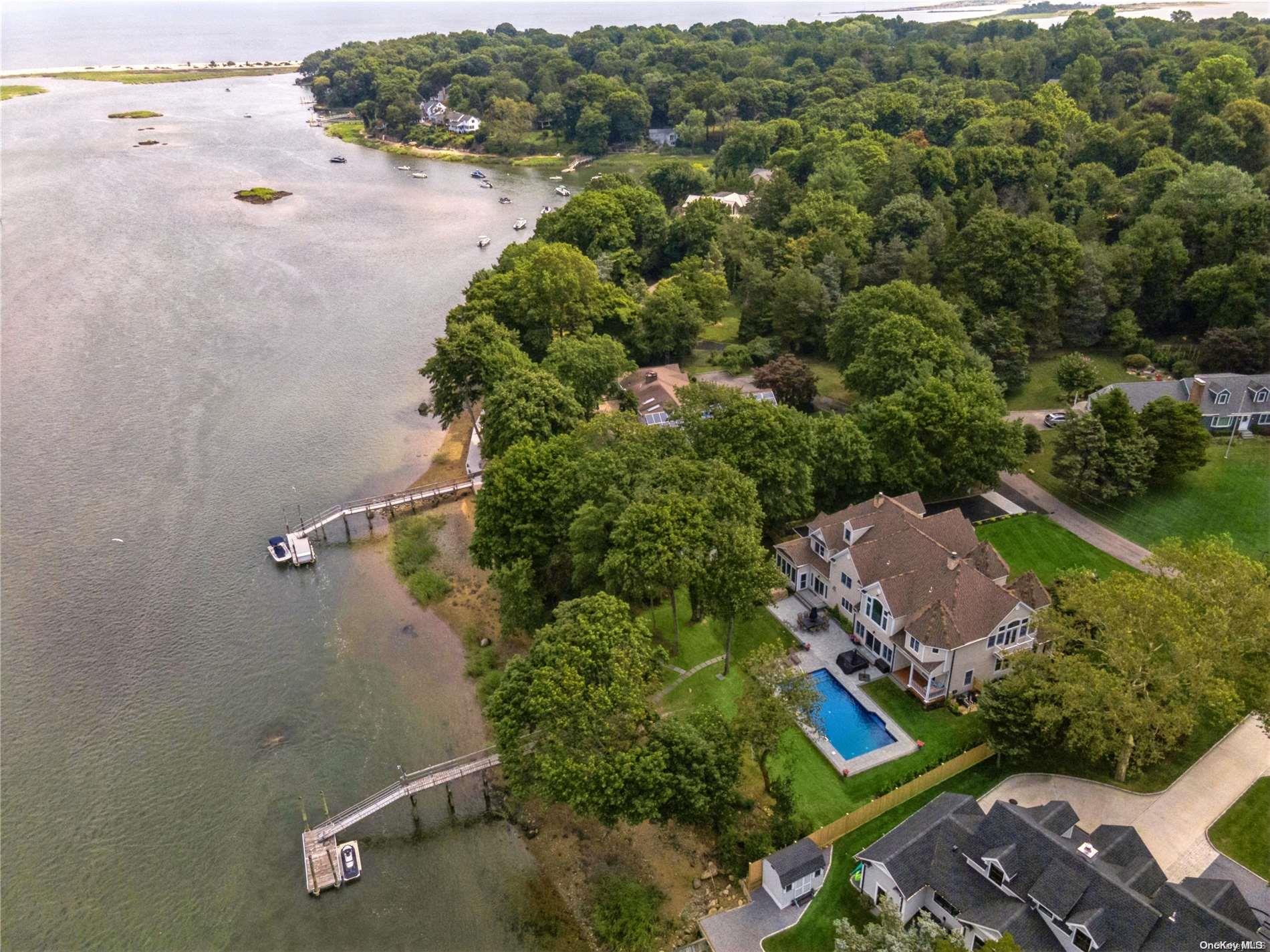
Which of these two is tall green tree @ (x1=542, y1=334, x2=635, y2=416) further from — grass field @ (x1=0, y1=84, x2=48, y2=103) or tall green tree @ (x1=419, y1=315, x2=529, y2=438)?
grass field @ (x1=0, y1=84, x2=48, y2=103)

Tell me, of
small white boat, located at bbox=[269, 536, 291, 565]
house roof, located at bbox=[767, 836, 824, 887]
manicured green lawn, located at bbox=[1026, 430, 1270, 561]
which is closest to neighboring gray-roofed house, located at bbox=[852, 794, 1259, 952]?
house roof, located at bbox=[767, 836, 824, 887]

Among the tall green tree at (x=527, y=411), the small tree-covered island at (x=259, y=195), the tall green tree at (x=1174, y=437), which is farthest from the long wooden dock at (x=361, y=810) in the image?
the small tree-covered island at (x=259, y=195)

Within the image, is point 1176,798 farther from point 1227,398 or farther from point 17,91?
point 17,91

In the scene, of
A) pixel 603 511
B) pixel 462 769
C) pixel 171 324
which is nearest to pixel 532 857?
pixel 462 769

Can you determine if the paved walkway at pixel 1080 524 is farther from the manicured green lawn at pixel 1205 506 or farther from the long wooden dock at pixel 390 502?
the long wooden dock at pixel 390 502

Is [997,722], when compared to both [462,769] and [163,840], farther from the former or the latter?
[163,840]

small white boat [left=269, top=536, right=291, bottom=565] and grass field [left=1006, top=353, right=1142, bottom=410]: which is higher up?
grass field [left=1006, top=353, right=1142, bottom=410]
